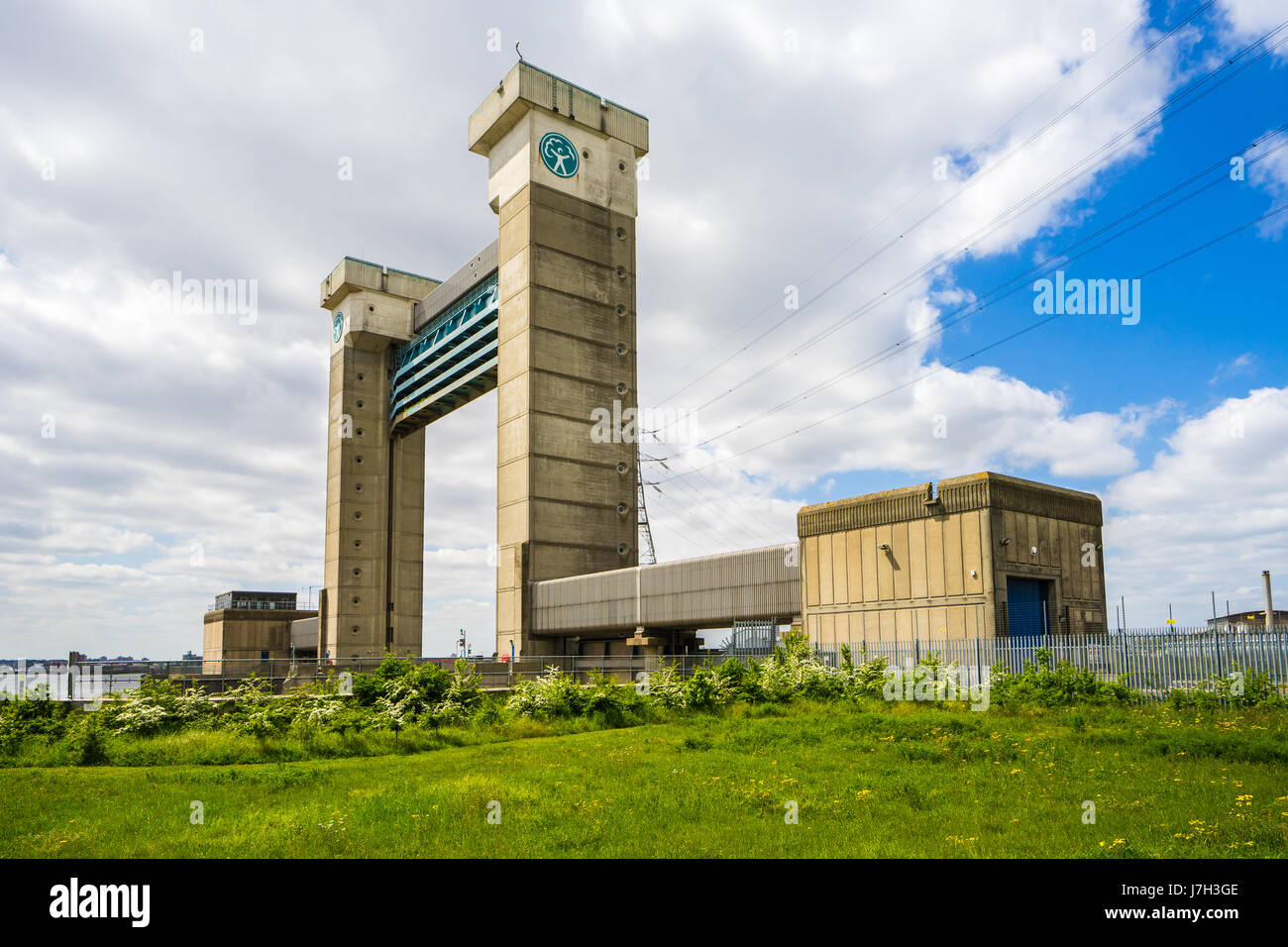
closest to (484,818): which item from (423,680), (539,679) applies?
(423,680)

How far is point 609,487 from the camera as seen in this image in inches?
2559

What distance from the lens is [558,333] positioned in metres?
63.2

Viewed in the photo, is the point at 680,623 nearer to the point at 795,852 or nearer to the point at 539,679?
the point at 539,679

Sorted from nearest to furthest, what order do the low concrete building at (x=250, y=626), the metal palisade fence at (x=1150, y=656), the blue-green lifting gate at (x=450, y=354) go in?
the metal palisade fence at (x=1150, y=656), the blue-green lifting gate at (x=450, y=354), the low concrete building at (x=250, y=626)

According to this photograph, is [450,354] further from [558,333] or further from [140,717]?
[140,717]

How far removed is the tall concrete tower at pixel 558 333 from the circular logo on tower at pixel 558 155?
96mm

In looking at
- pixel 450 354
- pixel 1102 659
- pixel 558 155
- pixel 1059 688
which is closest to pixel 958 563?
pixel 1102 659

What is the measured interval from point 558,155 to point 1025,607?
47.2 metres

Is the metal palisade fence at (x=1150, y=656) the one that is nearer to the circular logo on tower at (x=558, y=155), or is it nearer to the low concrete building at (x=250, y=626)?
the circular logo on tower at (x=558, y=155)

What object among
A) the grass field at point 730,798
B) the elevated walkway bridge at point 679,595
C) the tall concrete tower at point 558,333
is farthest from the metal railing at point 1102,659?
the tall concrete tower at point 558,333

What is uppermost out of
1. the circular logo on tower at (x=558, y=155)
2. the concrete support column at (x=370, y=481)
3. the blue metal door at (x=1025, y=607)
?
the circular logo on tower at (x=558, y=155)

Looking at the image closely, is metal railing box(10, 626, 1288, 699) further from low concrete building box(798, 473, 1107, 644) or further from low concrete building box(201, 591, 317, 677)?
low concrete building box(201, 591, 317, 677)

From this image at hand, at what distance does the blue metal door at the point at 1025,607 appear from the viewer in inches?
1382
